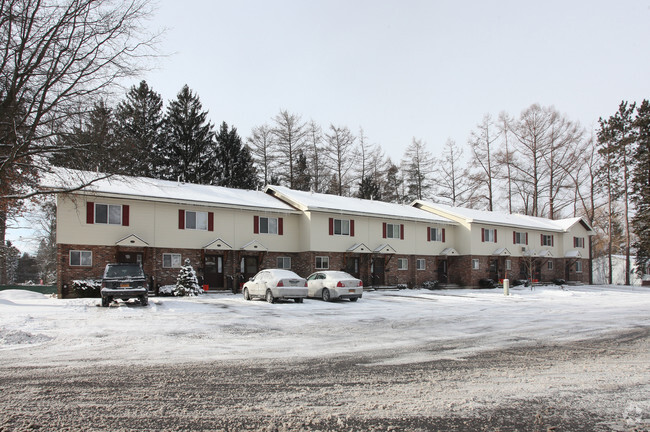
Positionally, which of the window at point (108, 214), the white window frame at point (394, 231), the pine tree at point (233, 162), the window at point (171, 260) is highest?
the pine tree at point (233, 162)

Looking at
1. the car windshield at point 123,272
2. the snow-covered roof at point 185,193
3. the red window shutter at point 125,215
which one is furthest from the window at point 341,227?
the car windshield at point 123,272

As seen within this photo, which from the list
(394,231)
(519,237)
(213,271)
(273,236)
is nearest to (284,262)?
(273,236)

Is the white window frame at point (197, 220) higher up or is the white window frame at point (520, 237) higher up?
the white window frame at point (197, 220)

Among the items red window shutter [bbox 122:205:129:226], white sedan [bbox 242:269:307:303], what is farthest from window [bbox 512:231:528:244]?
red window shutter [bbox 122:205:129:226]

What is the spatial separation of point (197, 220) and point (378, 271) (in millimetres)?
13758

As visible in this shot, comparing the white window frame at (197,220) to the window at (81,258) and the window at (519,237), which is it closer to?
the window at (81,258)

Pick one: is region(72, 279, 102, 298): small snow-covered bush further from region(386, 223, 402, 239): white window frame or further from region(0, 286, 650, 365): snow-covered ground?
region(386, 223, 402, 239): white window frame

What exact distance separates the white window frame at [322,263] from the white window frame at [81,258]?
12.9m

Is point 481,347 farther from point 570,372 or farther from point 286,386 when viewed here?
point 286,386

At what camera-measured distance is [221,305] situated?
63.8 ft

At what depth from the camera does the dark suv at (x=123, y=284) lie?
1803 cm

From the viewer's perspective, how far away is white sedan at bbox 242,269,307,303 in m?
20.8

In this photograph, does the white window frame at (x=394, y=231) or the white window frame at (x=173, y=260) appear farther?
the white window frame at (x=394, y=231)

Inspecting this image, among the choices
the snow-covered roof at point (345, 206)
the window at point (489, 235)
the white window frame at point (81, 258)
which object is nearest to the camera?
the white window frame at point (81, 258)
